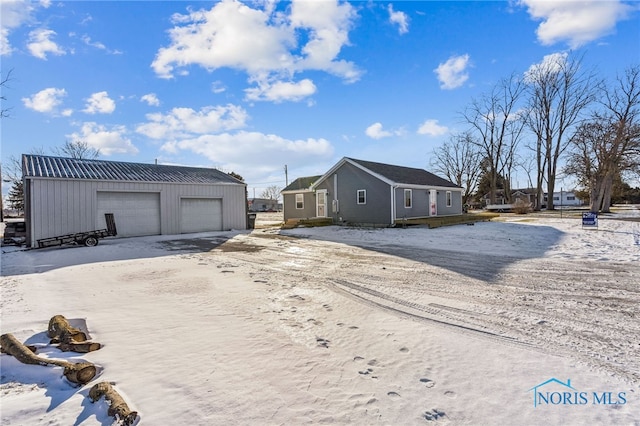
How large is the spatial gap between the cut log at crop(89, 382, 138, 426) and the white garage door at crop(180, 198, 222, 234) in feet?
50.9

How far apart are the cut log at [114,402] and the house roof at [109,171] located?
14.2m

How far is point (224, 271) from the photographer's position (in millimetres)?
7543

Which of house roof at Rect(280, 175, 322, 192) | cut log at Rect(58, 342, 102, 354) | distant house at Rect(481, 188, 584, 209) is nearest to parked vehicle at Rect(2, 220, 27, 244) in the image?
cut log at Rect(58, 342, 102, 354)

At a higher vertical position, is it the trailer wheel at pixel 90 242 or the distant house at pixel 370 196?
the distant house at pixel 370 196

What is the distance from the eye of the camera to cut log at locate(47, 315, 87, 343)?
3659 millimetres

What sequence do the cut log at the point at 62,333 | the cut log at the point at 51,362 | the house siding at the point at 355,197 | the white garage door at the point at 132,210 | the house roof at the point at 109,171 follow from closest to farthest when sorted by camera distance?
the cut log at the point at 51,362 < the cut log at the point at 62,333 < the house roof at the point at 109,171 < the white garage door at the point at 132,210 < the house siding at the point at 355,197

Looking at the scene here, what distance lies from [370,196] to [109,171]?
13.8m

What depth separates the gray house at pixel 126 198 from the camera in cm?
1334

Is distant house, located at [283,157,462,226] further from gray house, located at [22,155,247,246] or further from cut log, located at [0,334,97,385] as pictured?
cut log, located at [0,334,97,385]

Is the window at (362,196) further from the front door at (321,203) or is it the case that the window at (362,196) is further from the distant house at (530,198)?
the distant house at (530,198)

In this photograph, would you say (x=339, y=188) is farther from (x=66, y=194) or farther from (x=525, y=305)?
(x=525, y=305)

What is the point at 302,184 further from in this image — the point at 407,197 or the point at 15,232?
the point at 15,232

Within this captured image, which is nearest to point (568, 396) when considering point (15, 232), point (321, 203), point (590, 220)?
point (590, 220)

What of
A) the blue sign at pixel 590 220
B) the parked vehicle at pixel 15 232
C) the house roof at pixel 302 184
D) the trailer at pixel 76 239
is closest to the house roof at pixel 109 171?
the parked vehicle at pixel 15 232
